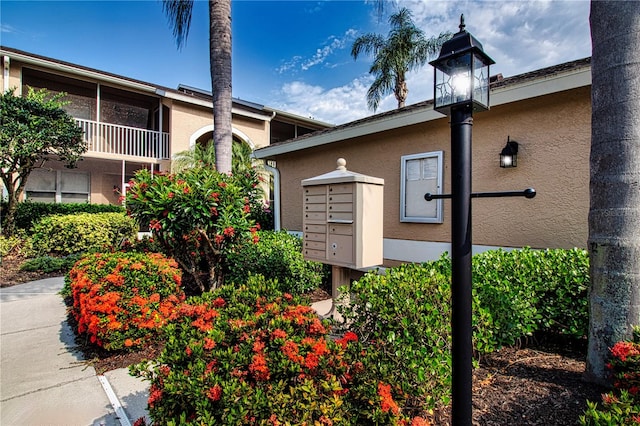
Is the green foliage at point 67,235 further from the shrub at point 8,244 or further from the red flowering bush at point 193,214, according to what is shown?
the red flowering bush at point 193,214

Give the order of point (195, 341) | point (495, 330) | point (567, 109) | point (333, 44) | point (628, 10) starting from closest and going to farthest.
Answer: point (195, 341), point (628, 10), point (495, 330), point (567, 109), point (333, 44)

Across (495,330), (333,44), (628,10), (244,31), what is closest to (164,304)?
(495,330)

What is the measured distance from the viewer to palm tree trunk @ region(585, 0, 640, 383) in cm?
249

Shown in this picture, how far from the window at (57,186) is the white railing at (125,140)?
6.12 feet

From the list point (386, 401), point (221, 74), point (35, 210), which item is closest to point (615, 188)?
point (386, 401)

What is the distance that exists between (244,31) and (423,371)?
11.9m

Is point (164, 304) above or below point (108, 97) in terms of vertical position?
below

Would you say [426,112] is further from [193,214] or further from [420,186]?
[193,214]

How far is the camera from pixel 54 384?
3.22 metres

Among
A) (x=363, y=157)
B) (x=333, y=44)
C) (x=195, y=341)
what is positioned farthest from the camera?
(x=333, y=44)

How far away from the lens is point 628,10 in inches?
100

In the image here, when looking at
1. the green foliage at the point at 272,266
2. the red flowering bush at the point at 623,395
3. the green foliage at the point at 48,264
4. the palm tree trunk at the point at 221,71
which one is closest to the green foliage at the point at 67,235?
the green foliage at the point at 48,264

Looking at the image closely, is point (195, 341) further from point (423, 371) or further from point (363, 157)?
point (363, 157)

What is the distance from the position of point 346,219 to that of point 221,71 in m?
5.51
